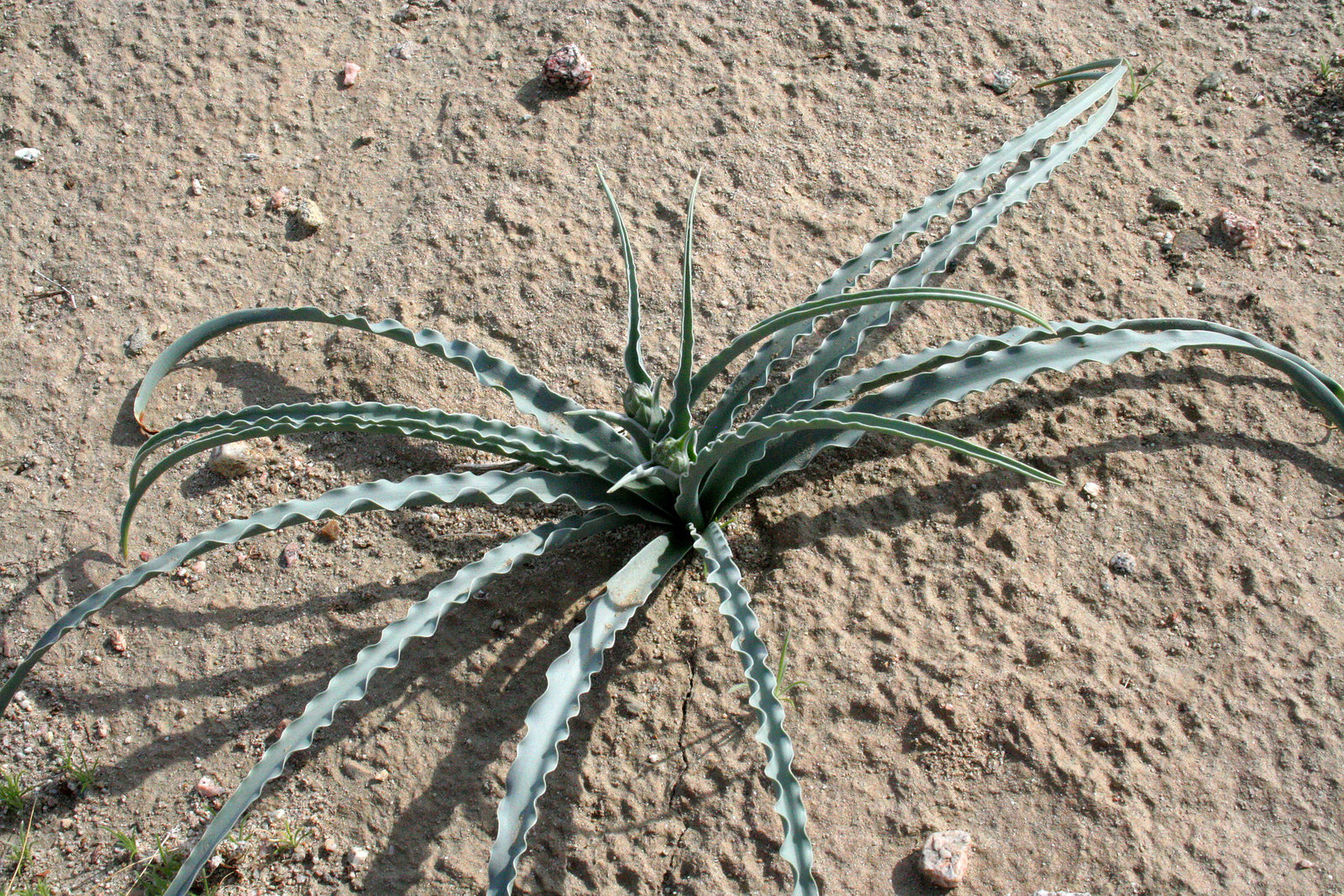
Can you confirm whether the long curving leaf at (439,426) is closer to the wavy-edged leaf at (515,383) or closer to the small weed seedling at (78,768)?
the wavy-edged leaf at (515,383)

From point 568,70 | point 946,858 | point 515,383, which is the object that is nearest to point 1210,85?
point 568,70

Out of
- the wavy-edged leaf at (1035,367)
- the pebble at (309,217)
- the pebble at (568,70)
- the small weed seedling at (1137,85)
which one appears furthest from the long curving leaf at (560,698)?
the small weed seedling at (1137,85)

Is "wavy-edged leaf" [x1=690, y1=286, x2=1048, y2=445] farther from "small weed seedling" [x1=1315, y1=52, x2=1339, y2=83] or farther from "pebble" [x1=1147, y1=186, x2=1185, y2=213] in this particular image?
"small weed seedling" [x1=1315, y1=52, x2=1339, y2=83]

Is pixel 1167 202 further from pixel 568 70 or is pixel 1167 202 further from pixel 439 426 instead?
pixel 439 426

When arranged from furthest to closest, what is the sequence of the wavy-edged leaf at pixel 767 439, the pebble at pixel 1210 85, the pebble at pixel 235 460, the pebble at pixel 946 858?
the pebble at pixel 1210 85
the pebble at pixel 235 460
the pebble at pixel 946 858
the wavy-edged leaf at pixel 767 439

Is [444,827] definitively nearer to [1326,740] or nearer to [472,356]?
[472,356]

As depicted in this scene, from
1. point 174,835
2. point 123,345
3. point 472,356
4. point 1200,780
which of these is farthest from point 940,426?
point 123,345

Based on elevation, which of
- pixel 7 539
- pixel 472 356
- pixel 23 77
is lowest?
pixel 7 539
